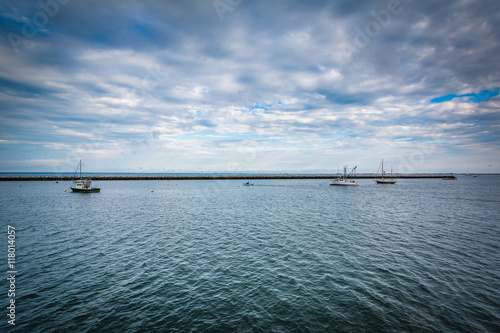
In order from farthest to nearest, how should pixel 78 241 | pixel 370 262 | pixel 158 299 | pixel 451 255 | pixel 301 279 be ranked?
pixel 78 241, pixel 451 255, pixel 370 262, pixel 301 279, pixel 158 299

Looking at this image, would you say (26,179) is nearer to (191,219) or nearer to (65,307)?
(191,219)

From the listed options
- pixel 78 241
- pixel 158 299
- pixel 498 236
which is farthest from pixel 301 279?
pixel 498 236

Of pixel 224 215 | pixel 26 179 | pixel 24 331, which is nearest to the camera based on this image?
pixel 24 331

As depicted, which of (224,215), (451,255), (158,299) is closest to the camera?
(158,299)

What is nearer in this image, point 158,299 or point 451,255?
point 158,299

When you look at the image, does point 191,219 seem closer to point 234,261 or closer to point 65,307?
point 234,261

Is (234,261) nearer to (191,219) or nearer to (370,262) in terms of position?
(370,262)

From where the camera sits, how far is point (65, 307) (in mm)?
13922

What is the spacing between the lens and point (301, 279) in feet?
58.3

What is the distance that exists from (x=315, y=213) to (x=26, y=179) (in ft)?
617

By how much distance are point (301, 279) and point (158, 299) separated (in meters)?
10.4

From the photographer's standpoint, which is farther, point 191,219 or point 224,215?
point 224,215

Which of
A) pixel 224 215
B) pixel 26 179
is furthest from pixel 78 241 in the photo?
pixel 26 179

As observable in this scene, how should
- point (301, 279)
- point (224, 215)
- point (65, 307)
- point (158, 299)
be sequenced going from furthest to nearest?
point (224, 215) < point (301, 279) < point (158, 299) < point (65, 307)
